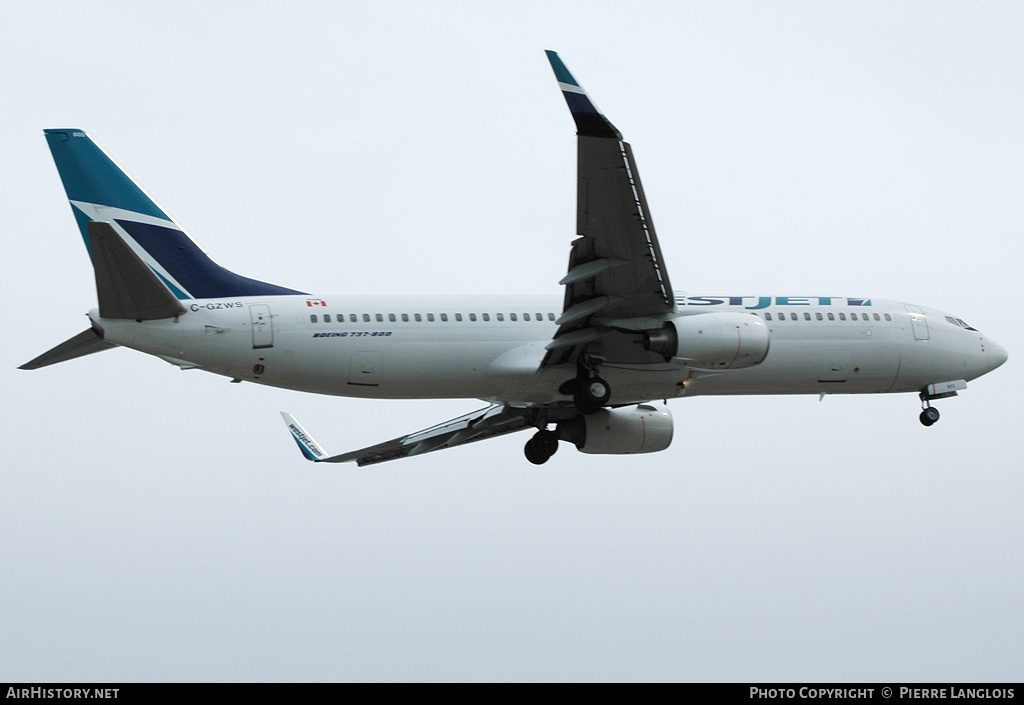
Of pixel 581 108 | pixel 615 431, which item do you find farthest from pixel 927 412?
pixel 581 108

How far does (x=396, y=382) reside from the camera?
29.8 meters

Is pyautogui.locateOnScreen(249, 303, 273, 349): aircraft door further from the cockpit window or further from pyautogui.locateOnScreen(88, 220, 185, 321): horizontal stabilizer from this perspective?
the cockpit window

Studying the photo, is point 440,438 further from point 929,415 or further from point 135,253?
point 929,415

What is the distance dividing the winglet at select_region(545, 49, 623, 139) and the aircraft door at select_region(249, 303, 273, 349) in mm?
8655

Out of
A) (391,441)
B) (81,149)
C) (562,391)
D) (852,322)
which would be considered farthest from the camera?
(391,441)

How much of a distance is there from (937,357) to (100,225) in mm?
22444

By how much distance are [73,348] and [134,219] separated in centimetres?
330

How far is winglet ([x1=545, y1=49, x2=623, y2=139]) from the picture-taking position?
23.8 metres

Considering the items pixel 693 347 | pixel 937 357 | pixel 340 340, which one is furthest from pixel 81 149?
pixel 937 357

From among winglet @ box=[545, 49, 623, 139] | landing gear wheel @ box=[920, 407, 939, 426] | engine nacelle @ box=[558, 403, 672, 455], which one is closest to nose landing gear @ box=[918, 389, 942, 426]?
landing gear wheel @ box=[920, 407, 939, 426]

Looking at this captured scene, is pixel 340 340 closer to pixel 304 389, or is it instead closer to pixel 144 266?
pixel 304 389

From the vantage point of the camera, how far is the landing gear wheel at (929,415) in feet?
115

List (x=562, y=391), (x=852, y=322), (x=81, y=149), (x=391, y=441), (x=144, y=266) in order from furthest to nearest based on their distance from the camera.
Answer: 1. (x=391, y=441)
2. (x=852, y=322)
3. (x=562, y=391)
4. (x=81, y=149)
5. (x=144, y=266)
